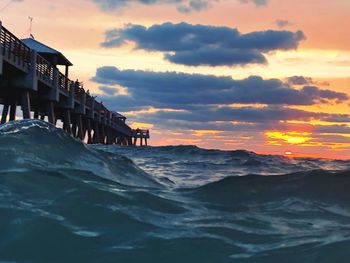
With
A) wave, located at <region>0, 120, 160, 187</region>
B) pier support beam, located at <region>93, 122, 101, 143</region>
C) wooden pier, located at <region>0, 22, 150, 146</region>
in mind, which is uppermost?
wooden pier, located at <region>0, 22, 150, 146</region>

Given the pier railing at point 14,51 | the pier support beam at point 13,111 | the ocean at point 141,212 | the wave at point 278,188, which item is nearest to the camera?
the ocean at point 141,212

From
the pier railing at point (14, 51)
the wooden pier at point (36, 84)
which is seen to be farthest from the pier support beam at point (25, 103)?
the pier railing at point (14, 51)

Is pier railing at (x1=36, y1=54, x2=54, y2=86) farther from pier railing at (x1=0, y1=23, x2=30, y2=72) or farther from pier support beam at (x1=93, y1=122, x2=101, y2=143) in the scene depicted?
pier support beam at (x1=93, y1=122, x2=101, y2=143)

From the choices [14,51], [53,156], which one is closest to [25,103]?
[14,51]

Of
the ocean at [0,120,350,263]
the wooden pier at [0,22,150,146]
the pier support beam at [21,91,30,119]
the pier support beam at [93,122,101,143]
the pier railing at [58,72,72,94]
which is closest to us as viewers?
the ocean at [0,120,350,263]

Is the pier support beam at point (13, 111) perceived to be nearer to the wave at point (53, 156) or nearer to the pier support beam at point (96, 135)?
the wave at point (53, 156)

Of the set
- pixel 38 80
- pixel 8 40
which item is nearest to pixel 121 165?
pixel 8 40

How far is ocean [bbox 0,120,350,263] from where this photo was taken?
4727 millimetres

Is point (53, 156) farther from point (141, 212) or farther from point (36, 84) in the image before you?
point (36, 84)

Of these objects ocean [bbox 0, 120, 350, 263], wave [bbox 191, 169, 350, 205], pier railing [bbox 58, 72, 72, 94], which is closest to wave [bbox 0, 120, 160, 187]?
ocean [bbox 0, 120, 350, 263]

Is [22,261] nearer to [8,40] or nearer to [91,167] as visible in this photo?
[91,167]

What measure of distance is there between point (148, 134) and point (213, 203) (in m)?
88.3

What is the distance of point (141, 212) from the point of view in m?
6.25

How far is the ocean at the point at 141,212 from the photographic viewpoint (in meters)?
4.73
